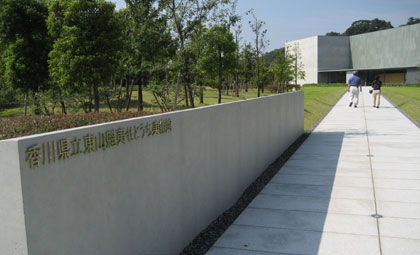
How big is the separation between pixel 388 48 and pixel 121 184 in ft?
263

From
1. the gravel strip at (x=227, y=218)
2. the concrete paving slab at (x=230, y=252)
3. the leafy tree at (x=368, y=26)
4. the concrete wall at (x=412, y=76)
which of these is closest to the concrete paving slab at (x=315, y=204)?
the gravel strip at (x=227, y=218)

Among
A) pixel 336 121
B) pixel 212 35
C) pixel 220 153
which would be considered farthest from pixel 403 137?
pixel 212 35

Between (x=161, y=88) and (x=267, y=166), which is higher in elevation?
(x=161, y=88)

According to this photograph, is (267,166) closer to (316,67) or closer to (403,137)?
(403,137)

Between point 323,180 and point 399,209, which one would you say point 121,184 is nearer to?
point 399,209

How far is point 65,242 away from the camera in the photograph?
9.66ft

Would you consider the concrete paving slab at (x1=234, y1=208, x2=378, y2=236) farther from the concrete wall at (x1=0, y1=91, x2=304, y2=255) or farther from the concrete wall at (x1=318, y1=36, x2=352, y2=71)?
the concrete wall at (x1=318, y1=36, x2=352, y2=71)

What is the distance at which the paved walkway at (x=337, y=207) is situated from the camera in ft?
15.9

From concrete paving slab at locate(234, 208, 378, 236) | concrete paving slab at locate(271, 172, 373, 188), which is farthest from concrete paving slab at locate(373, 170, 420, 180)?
concrete paving slab at locate(234, 208, 378, 236)

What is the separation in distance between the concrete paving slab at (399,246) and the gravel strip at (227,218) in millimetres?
2008

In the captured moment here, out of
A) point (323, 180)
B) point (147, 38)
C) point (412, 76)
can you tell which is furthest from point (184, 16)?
point (412, 76)

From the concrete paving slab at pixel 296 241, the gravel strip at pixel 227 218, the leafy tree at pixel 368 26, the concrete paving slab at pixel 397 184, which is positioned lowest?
the gravel strip at pixel 227 218

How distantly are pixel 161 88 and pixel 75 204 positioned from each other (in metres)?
14.1

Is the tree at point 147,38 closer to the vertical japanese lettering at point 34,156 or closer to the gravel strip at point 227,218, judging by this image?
the gravel strip at point 227,218
